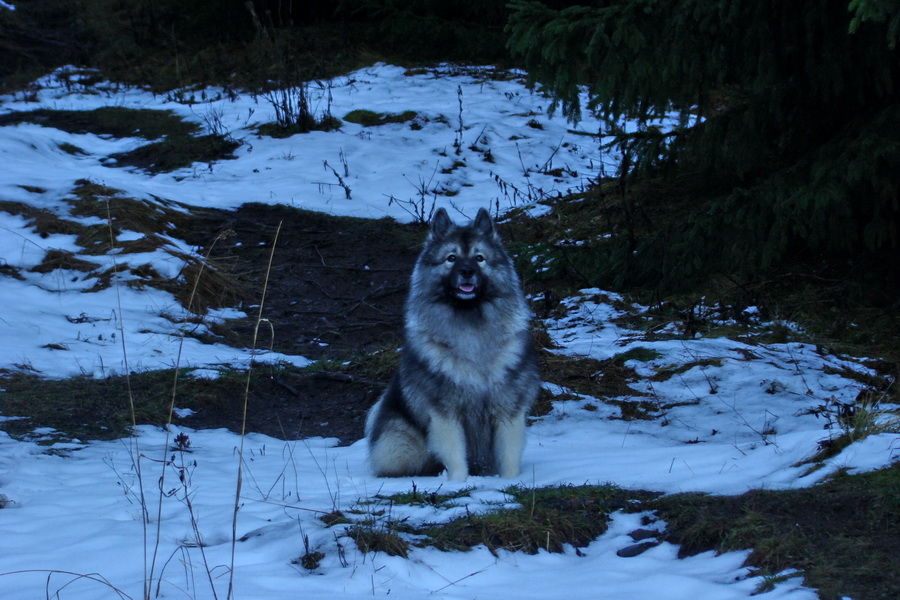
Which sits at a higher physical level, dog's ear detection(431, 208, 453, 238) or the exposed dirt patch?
dog's ear detection(431, 208, 453, 238)

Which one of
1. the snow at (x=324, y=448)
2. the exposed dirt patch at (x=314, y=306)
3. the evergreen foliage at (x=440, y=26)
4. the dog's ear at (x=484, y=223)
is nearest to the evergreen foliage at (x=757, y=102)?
the snow at (x=324, y=448)

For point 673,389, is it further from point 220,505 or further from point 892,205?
point 220,505

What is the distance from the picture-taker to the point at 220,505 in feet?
13.8

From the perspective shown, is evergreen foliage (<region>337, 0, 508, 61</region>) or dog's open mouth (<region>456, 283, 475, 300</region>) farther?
evergreen foliage (<region>337, 0, 508, 61</region>)

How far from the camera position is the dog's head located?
498cm

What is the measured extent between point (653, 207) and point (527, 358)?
15.9ft

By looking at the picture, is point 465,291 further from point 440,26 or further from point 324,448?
point 440,26

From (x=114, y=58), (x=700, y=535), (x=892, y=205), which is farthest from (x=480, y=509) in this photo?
(x=114, y=58)

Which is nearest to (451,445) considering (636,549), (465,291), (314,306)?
(465,291)

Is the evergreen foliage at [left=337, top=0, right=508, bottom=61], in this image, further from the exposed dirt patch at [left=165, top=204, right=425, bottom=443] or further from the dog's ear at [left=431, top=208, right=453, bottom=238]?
the dog's ear at [left=431, top=208, right=453, bottom=238]

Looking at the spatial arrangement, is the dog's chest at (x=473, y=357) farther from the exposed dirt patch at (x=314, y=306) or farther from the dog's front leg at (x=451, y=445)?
the exposed dirt patch at (x=314, y=306)

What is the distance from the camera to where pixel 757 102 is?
23.9 ft

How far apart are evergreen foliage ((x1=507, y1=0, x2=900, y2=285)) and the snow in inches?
35.7

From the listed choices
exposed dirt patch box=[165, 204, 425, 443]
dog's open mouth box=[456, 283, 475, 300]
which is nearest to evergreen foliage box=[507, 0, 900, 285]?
exposed dirt patch box=[165, 204, 425, 443]
